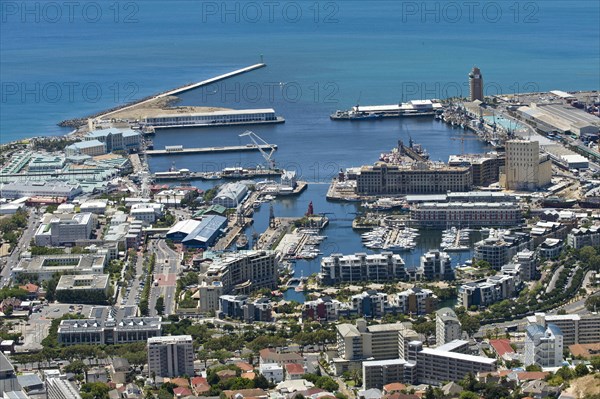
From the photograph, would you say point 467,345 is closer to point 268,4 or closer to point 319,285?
point 319,285

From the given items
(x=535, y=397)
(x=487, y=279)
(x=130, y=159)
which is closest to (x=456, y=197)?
(x=487, y=279)

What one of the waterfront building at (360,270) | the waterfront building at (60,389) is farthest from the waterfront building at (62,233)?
the waterfront building at (60,389)

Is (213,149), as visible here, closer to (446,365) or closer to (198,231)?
(198,231)

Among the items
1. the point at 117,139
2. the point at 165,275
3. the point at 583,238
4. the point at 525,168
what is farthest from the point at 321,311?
the point at 117,139

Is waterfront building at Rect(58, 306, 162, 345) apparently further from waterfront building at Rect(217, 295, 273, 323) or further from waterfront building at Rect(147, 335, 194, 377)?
waterfront building at Rect(147, 335, 194, 377)

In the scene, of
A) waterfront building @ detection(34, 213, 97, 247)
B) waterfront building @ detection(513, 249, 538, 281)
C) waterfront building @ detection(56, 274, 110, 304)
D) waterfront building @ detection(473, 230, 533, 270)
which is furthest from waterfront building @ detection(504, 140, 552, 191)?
waterfront building @ detection(56, 274, 110, 304)
